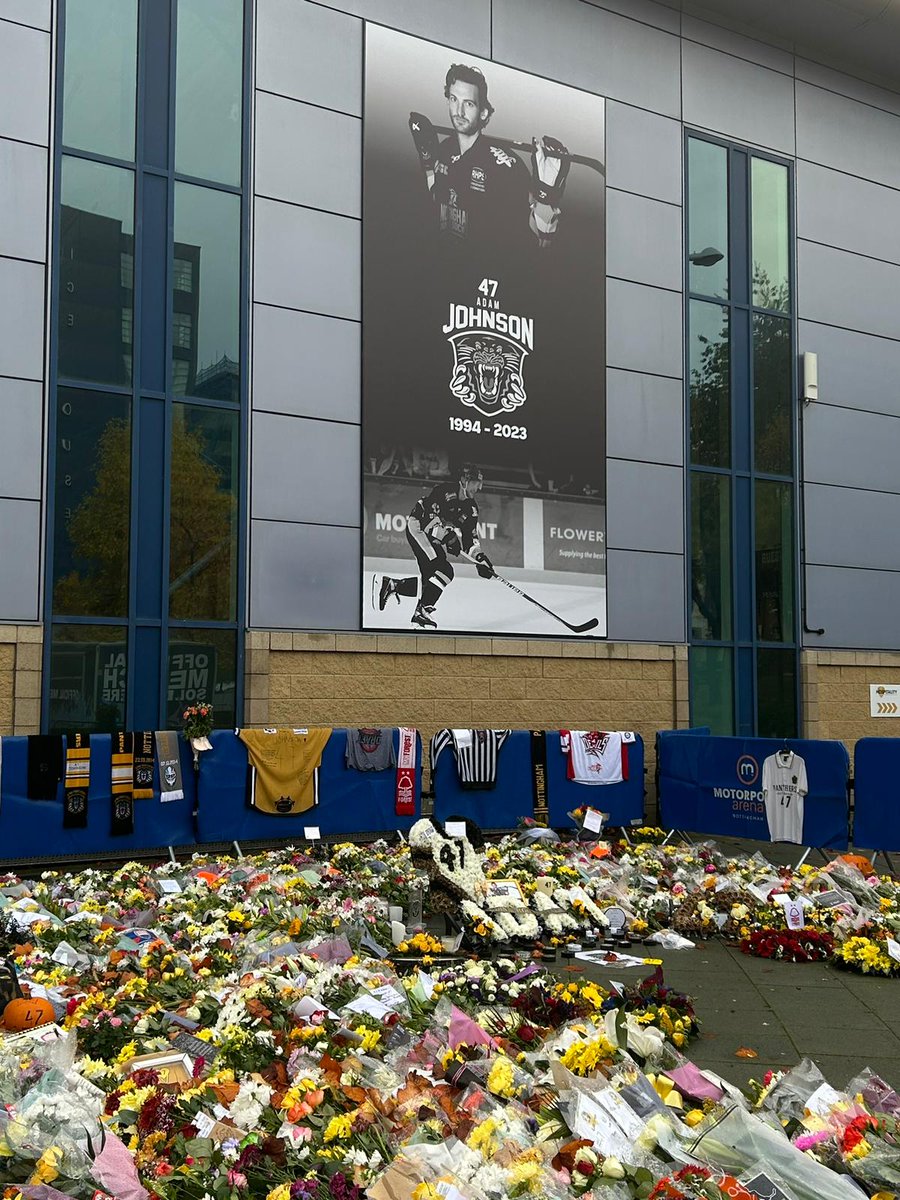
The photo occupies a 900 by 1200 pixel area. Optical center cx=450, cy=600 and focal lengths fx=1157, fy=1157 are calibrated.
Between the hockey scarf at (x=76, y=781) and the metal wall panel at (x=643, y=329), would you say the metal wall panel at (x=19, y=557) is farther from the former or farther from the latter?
the metal wall panel at (x=643, y=329)

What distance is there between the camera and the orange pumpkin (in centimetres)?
569

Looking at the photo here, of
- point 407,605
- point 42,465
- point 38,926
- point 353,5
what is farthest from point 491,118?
point 38,926

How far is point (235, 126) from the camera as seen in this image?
548 inches

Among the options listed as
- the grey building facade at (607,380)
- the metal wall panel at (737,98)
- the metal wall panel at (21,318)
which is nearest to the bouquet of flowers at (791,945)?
the grey building facade at (607,380)

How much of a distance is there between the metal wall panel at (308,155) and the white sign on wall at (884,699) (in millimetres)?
10935

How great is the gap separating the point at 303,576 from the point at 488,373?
153 inches

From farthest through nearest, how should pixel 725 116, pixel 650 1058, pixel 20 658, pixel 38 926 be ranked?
pixel 725 116 < pixel 20 658 < pixel 38 926 < pixel 650 1058

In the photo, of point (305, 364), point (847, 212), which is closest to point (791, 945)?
point (305, 364)

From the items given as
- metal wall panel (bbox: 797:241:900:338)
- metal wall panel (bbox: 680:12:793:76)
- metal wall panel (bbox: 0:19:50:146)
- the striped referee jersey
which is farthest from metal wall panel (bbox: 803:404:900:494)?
metal wall panel (bbox: 0:19:50:146)

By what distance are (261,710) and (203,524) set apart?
2250mm

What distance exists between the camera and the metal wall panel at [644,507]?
16203 millimetres

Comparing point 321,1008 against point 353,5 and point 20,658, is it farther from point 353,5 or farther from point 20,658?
point 353,5

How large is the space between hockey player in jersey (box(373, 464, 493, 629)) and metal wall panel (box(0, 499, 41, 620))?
157 inches

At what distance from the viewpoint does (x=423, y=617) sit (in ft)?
47.4
